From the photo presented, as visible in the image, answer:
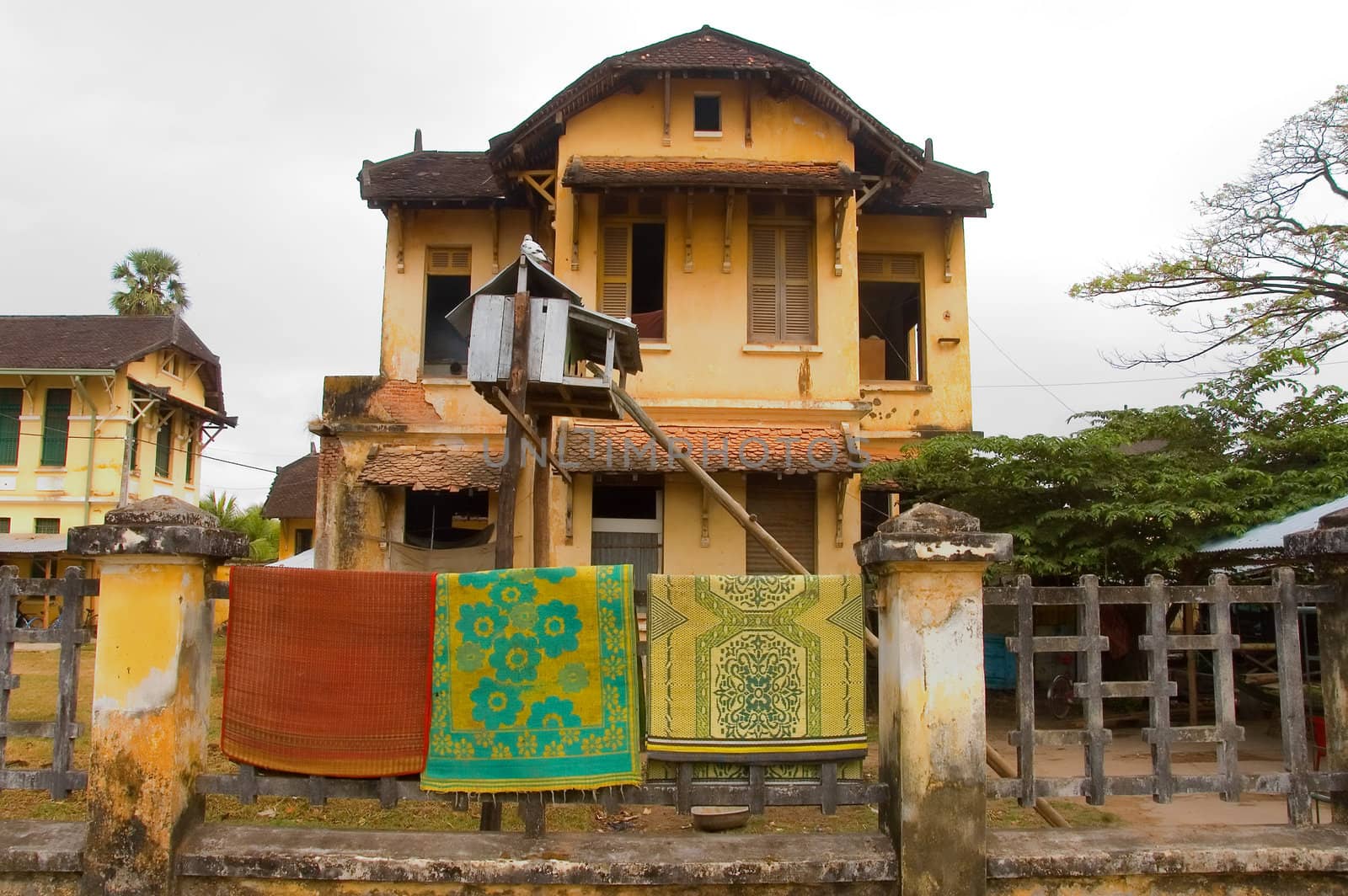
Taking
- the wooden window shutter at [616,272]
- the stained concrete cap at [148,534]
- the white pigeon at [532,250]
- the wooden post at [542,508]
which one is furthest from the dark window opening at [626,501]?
the stained concrete cap at [148,534]

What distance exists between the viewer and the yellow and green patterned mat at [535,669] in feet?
13.1

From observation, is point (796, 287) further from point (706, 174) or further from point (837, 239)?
point (706, 174)

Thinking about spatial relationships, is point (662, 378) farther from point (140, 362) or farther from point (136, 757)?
point (140, 362)

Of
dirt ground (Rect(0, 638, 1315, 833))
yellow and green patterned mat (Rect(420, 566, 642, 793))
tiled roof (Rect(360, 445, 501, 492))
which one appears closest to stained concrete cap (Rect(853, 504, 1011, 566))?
yellow and green patterned mat (Rect(420, 566, 642, 793))

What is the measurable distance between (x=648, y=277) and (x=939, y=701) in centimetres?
1014

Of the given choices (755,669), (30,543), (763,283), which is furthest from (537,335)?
(30,543)

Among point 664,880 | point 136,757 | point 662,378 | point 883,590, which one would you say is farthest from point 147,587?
point 662,378

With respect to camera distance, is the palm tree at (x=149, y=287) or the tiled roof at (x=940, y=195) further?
the palm tree at (x=149, y=287)

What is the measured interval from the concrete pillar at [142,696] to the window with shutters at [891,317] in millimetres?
11558

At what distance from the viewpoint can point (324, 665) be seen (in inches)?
159

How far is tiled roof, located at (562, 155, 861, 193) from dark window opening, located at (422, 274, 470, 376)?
10.3 ft

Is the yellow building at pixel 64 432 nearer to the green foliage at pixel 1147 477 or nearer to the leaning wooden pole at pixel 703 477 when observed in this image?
the leaning wooden pole at pixel 703 477

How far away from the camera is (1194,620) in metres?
11.5

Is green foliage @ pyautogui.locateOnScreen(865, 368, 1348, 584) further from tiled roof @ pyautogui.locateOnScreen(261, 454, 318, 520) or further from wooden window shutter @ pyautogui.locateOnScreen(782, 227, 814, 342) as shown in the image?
tiled roof @ pyautogui.locateOnScreen(261, 454, 318, 520)
